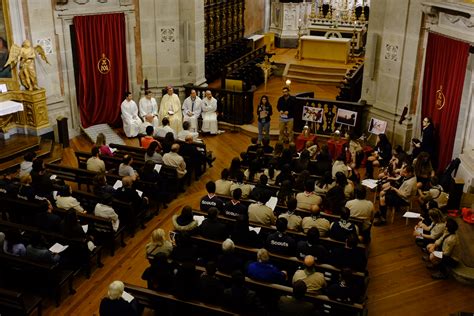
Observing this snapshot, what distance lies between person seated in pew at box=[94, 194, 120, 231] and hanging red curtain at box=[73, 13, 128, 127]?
19.5 ft

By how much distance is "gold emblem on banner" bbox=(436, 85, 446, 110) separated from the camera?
37.4ft

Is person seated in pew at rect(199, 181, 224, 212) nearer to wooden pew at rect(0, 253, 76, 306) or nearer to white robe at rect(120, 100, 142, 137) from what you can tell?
wooden pew at rect(0, 253, 76, 306)

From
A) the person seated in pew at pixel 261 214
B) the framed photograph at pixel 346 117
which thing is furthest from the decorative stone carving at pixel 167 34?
the person seated in pew at pixel 261 214

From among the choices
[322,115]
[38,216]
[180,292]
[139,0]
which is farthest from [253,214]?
[139,0]

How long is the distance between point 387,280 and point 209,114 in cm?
746

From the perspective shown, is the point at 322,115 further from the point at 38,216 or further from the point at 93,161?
the point at 38,216

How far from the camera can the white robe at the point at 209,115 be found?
1447cm

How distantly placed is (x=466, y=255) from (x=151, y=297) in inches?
198

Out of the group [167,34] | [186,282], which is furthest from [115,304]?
[167,34]

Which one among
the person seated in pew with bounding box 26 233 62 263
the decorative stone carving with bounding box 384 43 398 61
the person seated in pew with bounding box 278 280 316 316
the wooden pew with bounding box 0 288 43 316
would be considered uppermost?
the decorative stone carving with bounding box 384 43 398 61

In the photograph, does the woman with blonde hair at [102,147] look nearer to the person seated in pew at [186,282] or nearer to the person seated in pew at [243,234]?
the person seated in pew at [243,234]

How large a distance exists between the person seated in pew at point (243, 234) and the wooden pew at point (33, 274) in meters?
2.43

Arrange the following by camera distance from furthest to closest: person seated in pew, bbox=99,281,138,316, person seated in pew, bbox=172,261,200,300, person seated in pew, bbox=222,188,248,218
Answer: person seated in pew, bbox=222,188,248,218
person seated in pew, bbox=172,261,200,300
person seated in pew, bbox=99,281,138,316

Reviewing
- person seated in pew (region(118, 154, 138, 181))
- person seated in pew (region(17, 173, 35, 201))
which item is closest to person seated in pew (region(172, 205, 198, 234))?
person seated in pew (region(118, 154, 138, 181))
